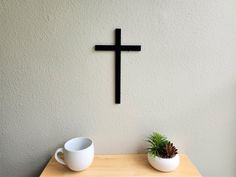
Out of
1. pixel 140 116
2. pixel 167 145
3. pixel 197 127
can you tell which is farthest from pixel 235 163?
pixel 140 116

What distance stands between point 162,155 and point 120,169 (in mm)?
181

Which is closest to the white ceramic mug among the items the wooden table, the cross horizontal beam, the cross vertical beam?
the wooden table

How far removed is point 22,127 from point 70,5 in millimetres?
587

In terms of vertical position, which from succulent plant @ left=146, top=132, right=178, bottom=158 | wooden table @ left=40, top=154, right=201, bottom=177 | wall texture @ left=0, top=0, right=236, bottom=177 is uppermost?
wall texture @ left=0, top=0, right=236, bottom=177

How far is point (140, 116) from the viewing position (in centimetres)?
87

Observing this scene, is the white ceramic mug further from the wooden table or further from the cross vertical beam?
the cross vertical beam

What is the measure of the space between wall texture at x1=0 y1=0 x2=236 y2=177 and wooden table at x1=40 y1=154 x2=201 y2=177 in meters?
0.06

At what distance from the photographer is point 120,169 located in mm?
762

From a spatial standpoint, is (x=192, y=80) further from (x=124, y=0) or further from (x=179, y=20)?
(x=124, y=0)

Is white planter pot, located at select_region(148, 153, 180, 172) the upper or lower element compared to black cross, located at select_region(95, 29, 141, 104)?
lower

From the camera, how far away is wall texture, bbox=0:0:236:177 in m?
0.81

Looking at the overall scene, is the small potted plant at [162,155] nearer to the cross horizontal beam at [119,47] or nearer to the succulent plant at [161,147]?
the succulent plant at [161,147]

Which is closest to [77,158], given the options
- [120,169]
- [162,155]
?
[120,169]

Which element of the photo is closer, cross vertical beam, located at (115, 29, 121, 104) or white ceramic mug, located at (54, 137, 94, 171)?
white ceramic mug, located at (54, 137, 94, 171)
